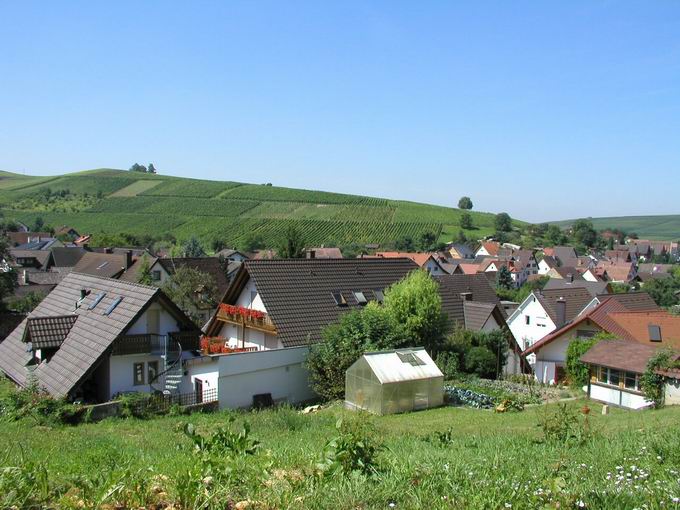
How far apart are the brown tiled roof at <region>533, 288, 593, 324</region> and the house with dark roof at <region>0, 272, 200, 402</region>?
2877 cm

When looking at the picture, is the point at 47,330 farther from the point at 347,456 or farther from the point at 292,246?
the point at 292,246

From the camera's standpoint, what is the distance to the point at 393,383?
2027cm

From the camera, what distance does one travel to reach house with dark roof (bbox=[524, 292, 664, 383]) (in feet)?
101

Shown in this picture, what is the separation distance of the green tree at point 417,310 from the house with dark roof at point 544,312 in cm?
2002

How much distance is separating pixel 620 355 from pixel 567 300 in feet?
64.6

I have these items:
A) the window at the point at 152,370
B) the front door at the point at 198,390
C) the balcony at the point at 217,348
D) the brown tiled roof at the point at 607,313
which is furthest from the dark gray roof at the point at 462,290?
the window at the point at 152,370

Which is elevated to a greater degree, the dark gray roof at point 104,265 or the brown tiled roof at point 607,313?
the dark gray roof at point 104,265

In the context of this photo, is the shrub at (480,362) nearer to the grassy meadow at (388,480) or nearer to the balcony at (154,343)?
the balcony at (154,343)

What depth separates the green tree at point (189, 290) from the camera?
41625 mm

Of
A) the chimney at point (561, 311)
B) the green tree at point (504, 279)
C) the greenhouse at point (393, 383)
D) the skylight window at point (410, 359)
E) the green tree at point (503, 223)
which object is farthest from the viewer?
the green tree at point (503, 223)

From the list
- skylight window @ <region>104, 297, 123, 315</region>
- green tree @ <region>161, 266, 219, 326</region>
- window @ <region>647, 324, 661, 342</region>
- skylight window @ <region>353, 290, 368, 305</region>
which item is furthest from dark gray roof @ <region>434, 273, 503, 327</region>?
green tree @ <region>161, 266, 219, 326</region>

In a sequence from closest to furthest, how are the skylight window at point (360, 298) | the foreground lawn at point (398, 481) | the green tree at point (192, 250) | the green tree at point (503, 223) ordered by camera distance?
the foreground lawn at point (398, 481) → the skylight window at point (360, 298) → the green tree at point (192, 250) → the green tree at point (503, 223)

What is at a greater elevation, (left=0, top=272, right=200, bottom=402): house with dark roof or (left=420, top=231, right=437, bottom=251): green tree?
(left=420, top=231, right=437, bottom=251): green tree

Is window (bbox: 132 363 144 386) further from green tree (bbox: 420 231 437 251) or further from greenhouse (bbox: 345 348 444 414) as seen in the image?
green tree (bbox: 420 231 437 251)
